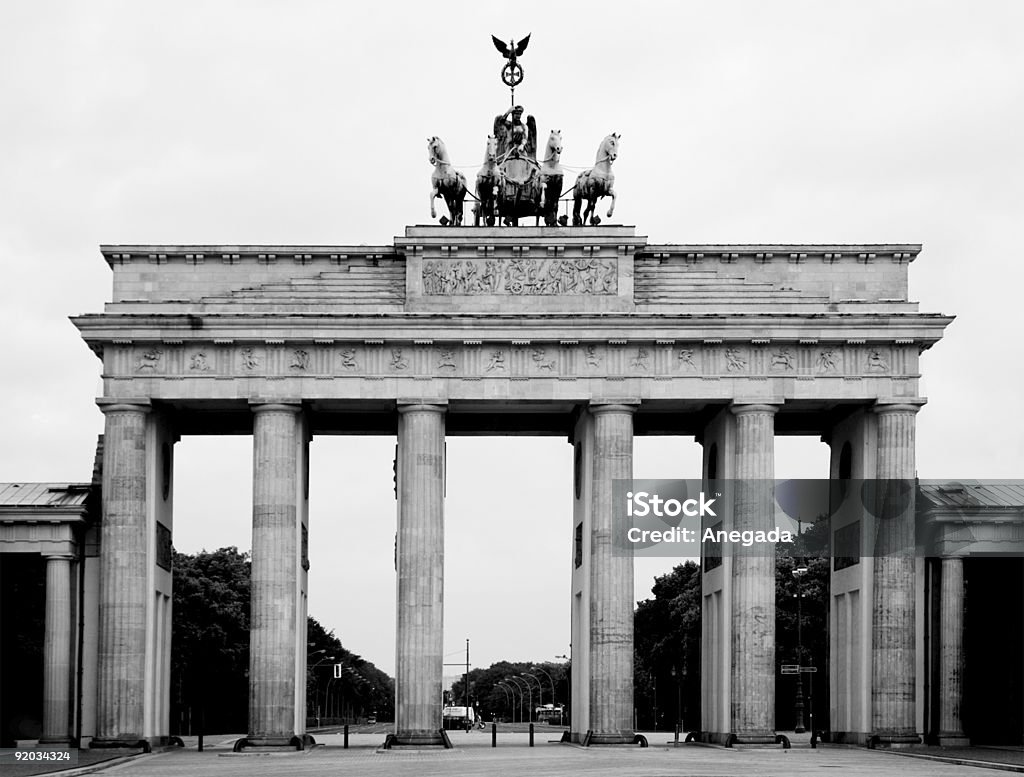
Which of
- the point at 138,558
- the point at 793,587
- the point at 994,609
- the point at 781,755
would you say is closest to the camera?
the point at 781,755

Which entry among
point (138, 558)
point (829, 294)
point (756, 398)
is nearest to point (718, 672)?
point (756, 398)

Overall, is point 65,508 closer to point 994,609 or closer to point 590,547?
point 590,547

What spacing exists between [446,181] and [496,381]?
756cm

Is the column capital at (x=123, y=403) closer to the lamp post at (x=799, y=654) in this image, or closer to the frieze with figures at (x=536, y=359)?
the frieze with figures at (x=536, y=359)

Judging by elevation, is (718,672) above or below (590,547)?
below

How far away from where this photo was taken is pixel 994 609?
219 ft

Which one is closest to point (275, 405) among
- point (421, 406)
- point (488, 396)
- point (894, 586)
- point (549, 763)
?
point (421, 406)

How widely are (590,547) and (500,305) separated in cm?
931

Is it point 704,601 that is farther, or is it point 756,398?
point 704,601

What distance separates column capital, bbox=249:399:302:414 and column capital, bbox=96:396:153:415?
12.3 ft

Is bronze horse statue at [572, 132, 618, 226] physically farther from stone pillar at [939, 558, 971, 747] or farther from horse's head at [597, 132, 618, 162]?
stone pillar at [939, 558, 971, 747]

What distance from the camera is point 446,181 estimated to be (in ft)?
208

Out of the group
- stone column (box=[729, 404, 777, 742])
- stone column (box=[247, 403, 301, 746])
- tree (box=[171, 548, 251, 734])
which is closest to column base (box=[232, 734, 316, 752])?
stone column (box=[247, 403, 301, 746])

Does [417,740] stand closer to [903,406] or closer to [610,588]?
[610,588]
